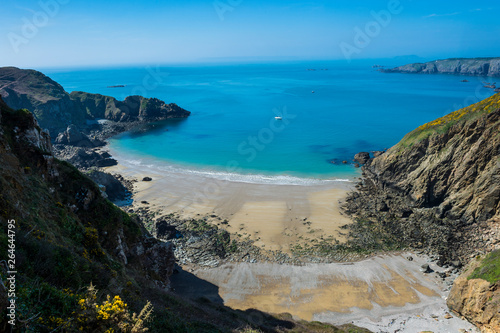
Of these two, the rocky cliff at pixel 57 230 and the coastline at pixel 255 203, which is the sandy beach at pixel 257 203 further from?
the rocky cliff at pixel 57 230

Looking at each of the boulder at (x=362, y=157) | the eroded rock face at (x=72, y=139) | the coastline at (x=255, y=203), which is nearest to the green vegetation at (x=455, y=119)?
the coastline at (x=255, y=203)

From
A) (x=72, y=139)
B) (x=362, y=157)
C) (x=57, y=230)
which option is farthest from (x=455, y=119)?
(x=72, y=139)

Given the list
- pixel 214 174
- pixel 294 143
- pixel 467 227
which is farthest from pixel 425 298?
pixel 294 143

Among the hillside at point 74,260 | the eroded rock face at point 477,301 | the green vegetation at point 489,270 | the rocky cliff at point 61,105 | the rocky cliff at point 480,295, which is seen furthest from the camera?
the rocky cliff at point 61,105

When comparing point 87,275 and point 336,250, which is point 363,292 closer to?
point 336,250

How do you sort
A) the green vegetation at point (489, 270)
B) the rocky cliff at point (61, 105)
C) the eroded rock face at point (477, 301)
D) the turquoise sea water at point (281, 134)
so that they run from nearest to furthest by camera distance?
the eroded rock face at point (477, 301) < the green vegetation at point (489, 270) < the turquoise sea water at point (281, 134) < the rocky cliff at point (61, 105)

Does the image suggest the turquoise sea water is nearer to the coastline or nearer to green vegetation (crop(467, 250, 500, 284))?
the coastline
